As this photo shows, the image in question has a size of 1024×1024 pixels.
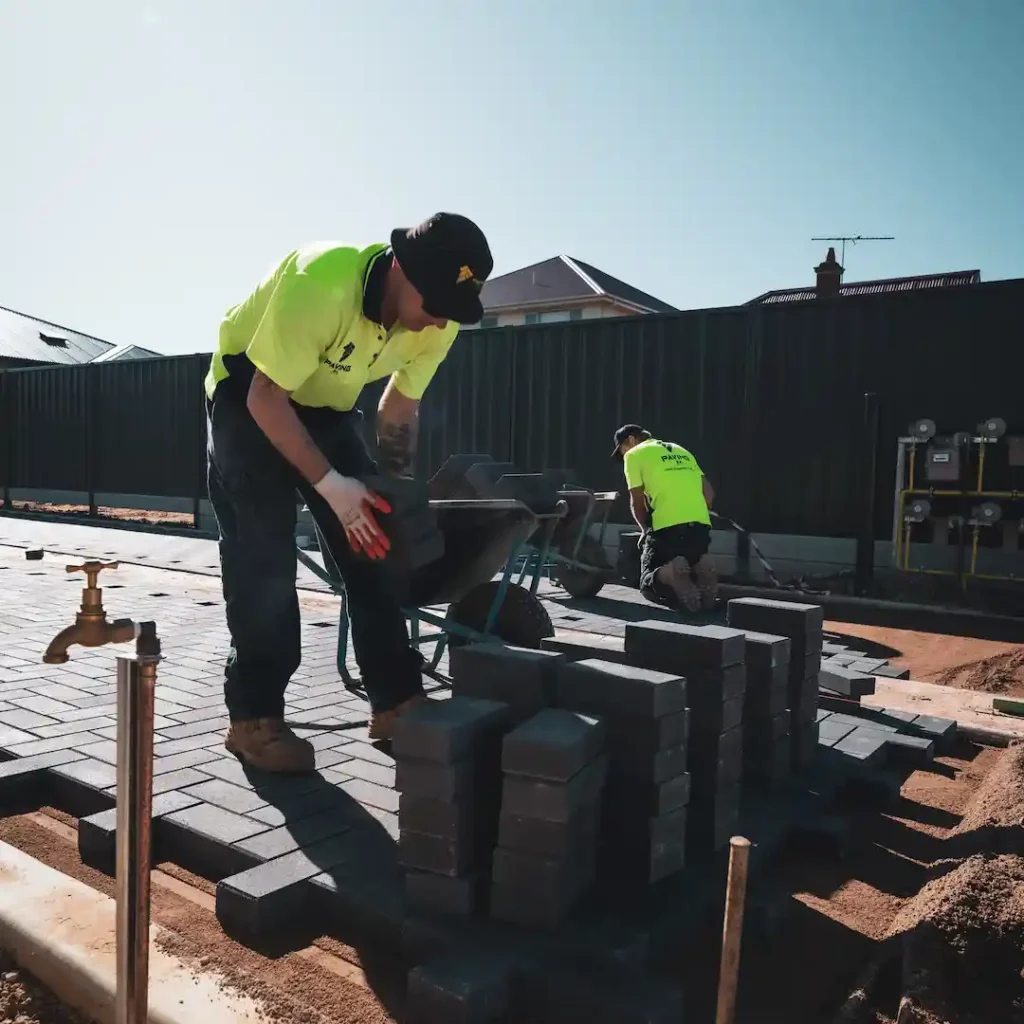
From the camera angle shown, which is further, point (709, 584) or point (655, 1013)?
point (709, 584)

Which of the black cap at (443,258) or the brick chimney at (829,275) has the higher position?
the brick chimney at (829,275)

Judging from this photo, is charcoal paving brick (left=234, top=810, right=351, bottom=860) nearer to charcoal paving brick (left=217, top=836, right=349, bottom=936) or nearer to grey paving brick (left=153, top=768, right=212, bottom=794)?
charcoal paving brick (left=217, top=836, right=349, bottom=936)

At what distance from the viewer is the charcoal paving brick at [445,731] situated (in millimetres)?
2119

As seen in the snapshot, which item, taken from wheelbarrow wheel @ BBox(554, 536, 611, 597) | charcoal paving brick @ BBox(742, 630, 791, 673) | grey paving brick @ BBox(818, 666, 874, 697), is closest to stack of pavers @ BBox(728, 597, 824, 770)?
charcoal paving brick @ BBox(742, 630, 791, 673)

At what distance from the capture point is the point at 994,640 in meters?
6.74

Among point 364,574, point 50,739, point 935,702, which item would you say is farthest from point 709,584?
point 50,739

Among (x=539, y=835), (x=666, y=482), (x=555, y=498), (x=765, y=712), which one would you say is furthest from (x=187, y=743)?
(x=666, y=482)

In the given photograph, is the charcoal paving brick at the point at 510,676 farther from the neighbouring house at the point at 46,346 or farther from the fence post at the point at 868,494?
the neighbouring house at the point at 46,346

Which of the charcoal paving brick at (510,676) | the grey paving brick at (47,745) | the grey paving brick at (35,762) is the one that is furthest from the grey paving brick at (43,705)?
the charcoal paving brick at (510,676)

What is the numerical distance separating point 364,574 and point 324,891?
4.01ft

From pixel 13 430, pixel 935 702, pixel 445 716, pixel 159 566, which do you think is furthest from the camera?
pixel 13 430

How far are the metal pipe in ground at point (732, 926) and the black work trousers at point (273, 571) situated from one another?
77.3 inches

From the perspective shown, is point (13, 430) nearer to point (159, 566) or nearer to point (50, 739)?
point (159, 566)

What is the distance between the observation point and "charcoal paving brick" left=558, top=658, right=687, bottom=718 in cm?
230
